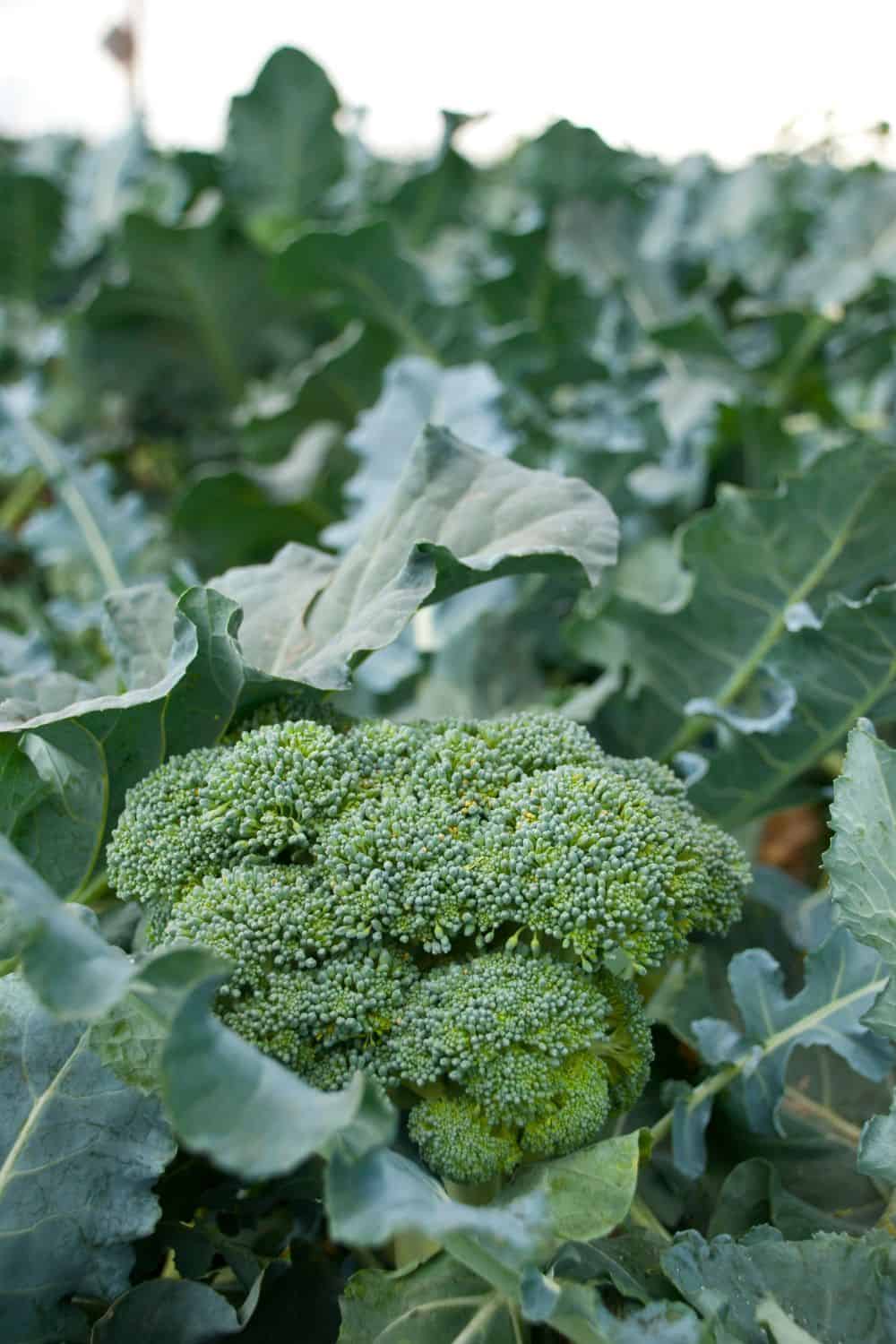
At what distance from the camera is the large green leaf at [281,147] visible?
182 cm

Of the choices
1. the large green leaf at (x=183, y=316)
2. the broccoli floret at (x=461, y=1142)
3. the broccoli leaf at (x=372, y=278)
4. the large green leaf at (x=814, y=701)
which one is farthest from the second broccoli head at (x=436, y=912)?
the large green leaf at (x=183, y=316)

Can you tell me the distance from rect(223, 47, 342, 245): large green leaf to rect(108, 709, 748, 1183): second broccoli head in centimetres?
138

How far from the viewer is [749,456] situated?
4.75 ft

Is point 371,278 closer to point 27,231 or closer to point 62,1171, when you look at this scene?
point 27,231

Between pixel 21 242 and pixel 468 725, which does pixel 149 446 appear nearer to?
pixel 21 242

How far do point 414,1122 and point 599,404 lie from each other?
1157 millimetres

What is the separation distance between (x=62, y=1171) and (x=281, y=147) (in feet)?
5.69

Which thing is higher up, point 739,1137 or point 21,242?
point 21,242

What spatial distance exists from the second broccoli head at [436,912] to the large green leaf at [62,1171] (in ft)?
0.33

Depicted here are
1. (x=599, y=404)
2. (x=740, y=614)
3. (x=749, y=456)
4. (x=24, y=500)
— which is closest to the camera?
(x=740, y=614)

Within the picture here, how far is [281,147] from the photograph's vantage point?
1896 millimetres

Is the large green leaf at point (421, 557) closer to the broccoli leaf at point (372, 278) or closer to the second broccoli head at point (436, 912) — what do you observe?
the second broccoli head at point (436, 912)

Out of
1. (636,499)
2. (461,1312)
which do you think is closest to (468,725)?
(461,1312)

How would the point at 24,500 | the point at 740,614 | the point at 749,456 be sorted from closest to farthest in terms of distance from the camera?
the point at 740,614, the point at 749,456, the point at 24,500
